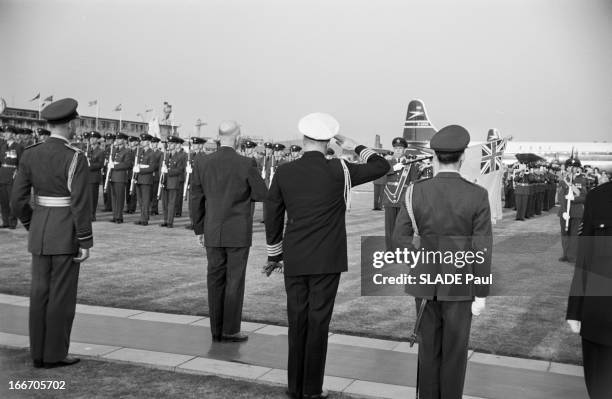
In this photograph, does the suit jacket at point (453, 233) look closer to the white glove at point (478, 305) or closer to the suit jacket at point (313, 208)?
the white glove at point (478, 305)

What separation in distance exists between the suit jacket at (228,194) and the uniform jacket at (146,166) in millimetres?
11119

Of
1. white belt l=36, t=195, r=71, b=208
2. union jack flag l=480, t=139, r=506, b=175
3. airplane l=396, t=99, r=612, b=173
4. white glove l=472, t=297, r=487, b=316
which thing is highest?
airplane l=396, t=99, r=612, b=173

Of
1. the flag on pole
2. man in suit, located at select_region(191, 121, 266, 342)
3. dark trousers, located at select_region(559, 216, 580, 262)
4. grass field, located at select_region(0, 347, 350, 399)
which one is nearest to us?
grass field, located at select_region(0, 347, 350, 399)

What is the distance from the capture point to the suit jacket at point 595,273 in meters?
3.14

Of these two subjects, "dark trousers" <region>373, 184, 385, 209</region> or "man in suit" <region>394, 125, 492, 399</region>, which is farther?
"dark trousers" <region>373, 184, 385, 209</region>

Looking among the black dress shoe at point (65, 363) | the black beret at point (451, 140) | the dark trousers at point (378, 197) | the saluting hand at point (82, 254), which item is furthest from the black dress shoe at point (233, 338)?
the dark trousers at point (378, 197)

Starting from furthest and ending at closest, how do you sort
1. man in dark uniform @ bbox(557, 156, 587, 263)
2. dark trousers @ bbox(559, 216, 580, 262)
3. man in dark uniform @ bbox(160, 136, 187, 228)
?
man in dark uniform @ bbox(160, 136, 187, 228)
man in dark uniform @ bbox(557, 156, 587, 263)
dark trousers @ bbox(559, 216, 580, 262)

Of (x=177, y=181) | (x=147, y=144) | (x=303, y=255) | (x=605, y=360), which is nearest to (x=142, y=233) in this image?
(x=177, y=181)

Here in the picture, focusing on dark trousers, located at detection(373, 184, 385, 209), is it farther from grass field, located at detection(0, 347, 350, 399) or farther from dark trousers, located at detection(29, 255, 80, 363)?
grass field, located at detection(0, 347, 350, 399)

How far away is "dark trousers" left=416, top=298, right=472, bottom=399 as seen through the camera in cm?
374

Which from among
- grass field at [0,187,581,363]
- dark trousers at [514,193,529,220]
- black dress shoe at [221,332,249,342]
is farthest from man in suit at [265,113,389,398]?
dark trousers at [514,193,529,220]

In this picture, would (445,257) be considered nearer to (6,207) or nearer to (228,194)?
(228,194)

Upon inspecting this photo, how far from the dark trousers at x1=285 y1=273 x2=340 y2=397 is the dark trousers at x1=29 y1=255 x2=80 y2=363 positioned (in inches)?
76.0

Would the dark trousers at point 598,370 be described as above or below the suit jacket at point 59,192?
below
